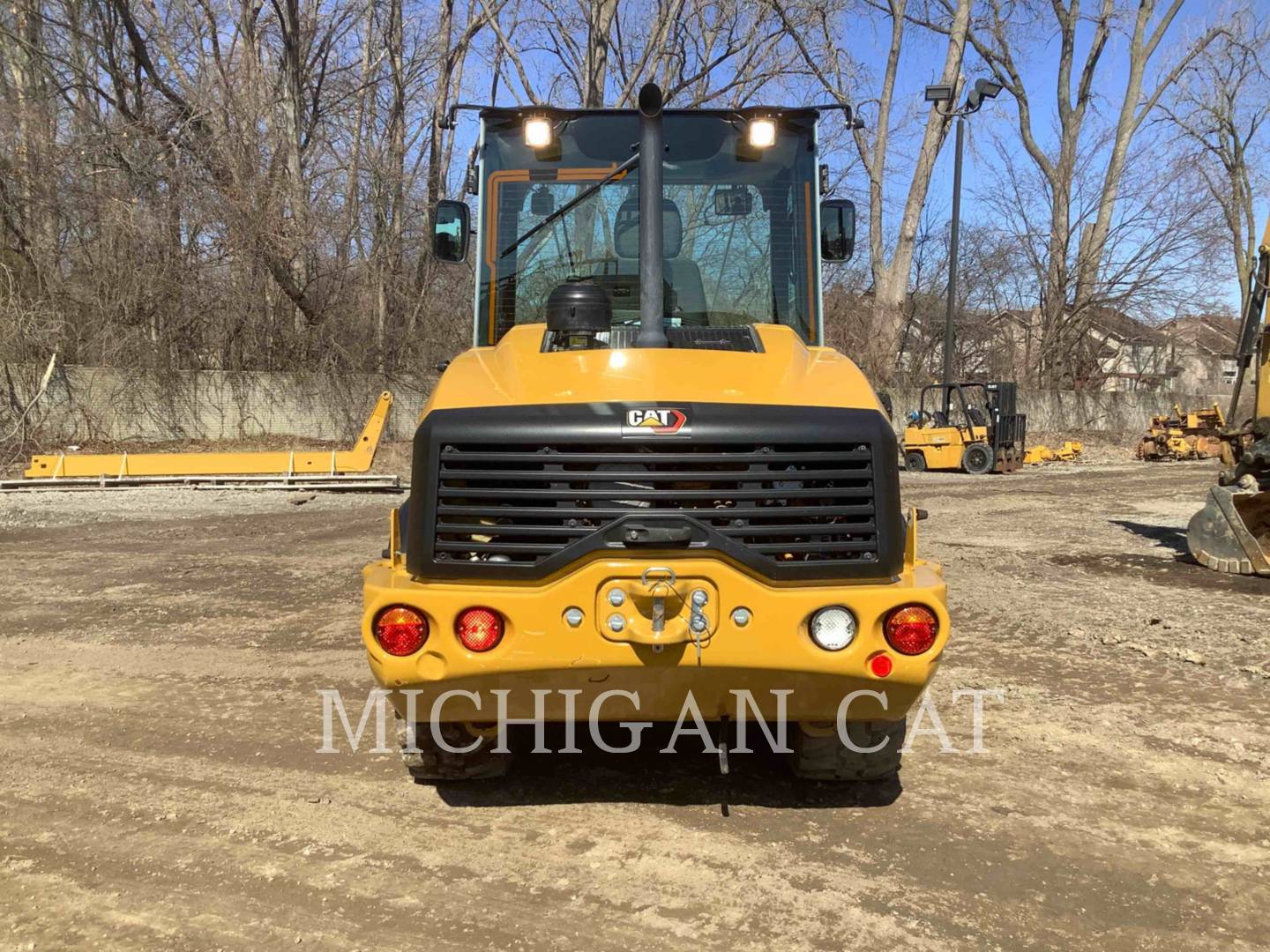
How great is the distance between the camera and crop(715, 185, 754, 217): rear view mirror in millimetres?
4605

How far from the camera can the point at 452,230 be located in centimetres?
491

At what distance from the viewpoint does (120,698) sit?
4.94 metres

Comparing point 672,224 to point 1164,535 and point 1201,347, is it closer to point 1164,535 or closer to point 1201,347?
point 1164,535

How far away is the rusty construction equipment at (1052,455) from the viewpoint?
81.0 feet

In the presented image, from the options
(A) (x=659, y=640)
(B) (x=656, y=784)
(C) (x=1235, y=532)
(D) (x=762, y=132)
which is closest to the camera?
(A) (x=659, y=640)

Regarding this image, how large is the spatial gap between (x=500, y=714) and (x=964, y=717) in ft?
8.10

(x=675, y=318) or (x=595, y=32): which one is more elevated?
(x=595, y=32)

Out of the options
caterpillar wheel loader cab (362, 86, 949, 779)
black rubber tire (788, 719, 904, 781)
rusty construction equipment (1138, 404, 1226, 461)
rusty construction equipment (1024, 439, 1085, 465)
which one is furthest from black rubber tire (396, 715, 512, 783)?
rusty construction equipment (1138, 404, 1226, 461)

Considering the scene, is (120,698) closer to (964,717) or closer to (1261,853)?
(964,717)

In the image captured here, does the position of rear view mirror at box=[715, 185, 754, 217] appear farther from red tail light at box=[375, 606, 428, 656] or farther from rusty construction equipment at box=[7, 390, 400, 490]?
rusty construction equipment at box=[7, 390, 400, 490]

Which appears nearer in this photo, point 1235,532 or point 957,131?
point 1235,532

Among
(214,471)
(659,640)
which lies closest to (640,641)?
(659,640)

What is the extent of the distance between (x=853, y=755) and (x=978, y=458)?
61.1 ft

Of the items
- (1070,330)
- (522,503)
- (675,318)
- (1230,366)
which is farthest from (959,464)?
(1230,366)
